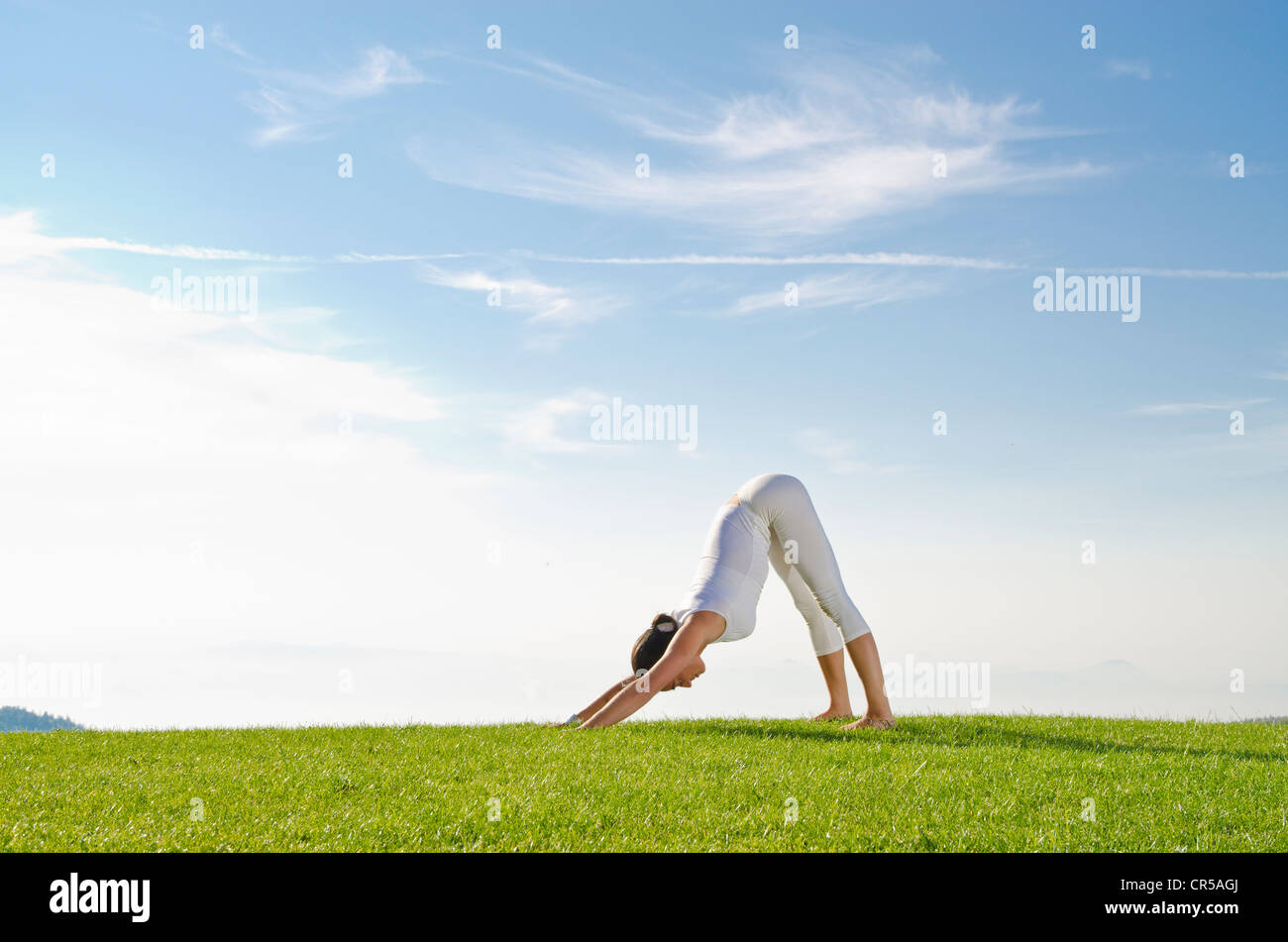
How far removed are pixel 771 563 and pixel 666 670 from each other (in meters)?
1.92

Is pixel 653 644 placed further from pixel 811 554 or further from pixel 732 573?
pixel 811 554

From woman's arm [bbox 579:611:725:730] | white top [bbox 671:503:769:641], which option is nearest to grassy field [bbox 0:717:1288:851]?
woman's arm [bbox 579:611:725:730]

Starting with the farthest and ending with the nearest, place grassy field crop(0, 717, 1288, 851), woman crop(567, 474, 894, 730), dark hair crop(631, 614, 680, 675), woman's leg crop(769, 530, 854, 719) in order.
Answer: woman's leg crop(769, 530, 854, 719) < dark hair crop(631, 614, 680, 675) < woman crop(567, 474, 894, 730) < grassy field crop(0, 717, 1288, 851)

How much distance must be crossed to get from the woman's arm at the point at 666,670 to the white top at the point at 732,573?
12cm

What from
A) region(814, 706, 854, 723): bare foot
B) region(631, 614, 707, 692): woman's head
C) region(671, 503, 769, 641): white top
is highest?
region(671, 503, 769, 641): white top

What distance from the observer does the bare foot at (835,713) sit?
10453mm

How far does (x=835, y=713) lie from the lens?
34.6ft

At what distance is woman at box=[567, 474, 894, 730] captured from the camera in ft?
30.2

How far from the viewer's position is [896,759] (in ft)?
24.6

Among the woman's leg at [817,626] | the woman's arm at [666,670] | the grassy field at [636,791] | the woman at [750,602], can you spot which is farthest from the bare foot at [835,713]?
the woman's arm at [666,670]

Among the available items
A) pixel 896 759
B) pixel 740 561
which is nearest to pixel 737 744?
pixel 896 759

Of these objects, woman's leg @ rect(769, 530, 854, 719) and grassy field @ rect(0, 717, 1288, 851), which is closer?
grassy field @ rect(0, 717, 1288, 851)

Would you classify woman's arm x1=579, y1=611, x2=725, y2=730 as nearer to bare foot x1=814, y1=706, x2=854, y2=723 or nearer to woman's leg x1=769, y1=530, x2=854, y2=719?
woman's leg x1=769, y1=530, x2=854, y2=719
